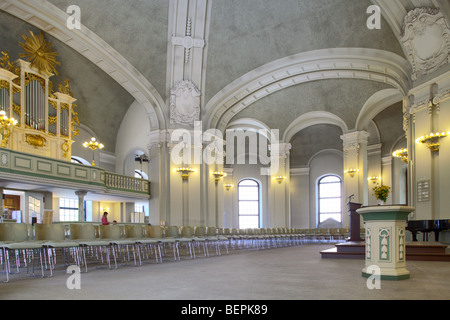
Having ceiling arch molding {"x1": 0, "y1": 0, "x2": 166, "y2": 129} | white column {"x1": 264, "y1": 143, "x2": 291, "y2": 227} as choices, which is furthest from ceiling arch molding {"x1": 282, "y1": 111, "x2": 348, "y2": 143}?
ceiling arch molding {"x1": 0, "y1": 0, "x2": 166, "y2": 129}

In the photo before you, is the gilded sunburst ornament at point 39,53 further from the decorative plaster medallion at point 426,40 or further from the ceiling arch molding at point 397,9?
the decorative plaster medallion at point 426,40

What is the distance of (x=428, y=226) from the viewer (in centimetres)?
1166

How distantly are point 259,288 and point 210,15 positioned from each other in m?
14.0

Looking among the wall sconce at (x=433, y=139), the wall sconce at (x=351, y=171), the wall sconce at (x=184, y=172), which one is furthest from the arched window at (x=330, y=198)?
the wall sconce at (x=433, y=139)

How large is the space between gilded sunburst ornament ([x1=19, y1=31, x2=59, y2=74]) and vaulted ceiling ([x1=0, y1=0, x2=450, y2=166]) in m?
0.71

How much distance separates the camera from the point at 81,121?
20.9 meters

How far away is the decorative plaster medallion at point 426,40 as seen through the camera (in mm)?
12203

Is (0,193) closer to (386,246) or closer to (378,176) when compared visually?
(386,246)

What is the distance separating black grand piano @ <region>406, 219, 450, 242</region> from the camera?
11296 millimetres

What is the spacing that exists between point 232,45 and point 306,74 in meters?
3.64

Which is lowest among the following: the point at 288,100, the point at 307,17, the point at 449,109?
the point at 449,109

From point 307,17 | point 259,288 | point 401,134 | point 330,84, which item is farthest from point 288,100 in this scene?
point 259,288

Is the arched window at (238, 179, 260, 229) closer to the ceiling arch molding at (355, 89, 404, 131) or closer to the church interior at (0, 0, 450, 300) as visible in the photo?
the church interior at (0, 0, 450, 300)

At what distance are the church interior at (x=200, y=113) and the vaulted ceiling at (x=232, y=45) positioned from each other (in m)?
0.05
